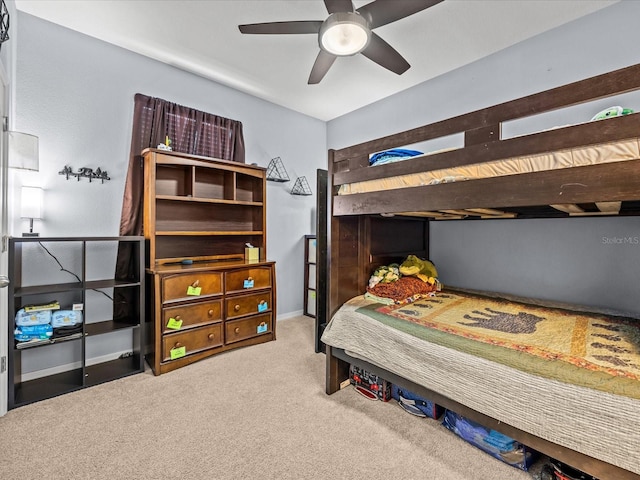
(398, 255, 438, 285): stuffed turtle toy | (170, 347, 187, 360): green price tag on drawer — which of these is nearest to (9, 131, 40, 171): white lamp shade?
(170, 347, 187, 360): green price tag on drawer

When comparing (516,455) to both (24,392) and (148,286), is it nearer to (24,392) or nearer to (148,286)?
(148,286)

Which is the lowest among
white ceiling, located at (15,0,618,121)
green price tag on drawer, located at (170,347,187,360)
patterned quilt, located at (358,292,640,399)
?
green price tag on drawer, located at (170,347,187,360)

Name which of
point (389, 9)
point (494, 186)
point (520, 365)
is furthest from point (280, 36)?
→ point (520, 365)

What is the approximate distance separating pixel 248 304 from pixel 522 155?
8.28ft

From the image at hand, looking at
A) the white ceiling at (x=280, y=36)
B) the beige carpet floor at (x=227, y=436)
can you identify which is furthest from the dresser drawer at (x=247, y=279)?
the white ceiling at (x=280, y=36)

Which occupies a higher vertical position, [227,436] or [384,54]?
[384,54]

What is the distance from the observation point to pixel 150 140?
2799 mm

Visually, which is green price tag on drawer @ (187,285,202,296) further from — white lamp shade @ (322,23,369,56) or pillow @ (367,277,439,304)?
white lamp shade @ (322,23,369,56)

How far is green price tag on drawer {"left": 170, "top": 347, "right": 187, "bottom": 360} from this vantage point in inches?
98.1

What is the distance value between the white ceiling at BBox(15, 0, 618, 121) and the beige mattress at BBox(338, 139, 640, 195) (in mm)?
1400

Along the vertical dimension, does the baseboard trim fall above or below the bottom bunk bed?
below

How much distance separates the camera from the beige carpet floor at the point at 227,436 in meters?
1.47

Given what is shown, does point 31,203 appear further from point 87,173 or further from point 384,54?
point 384,54

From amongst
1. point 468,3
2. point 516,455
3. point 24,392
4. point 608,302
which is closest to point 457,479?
point 516,455
